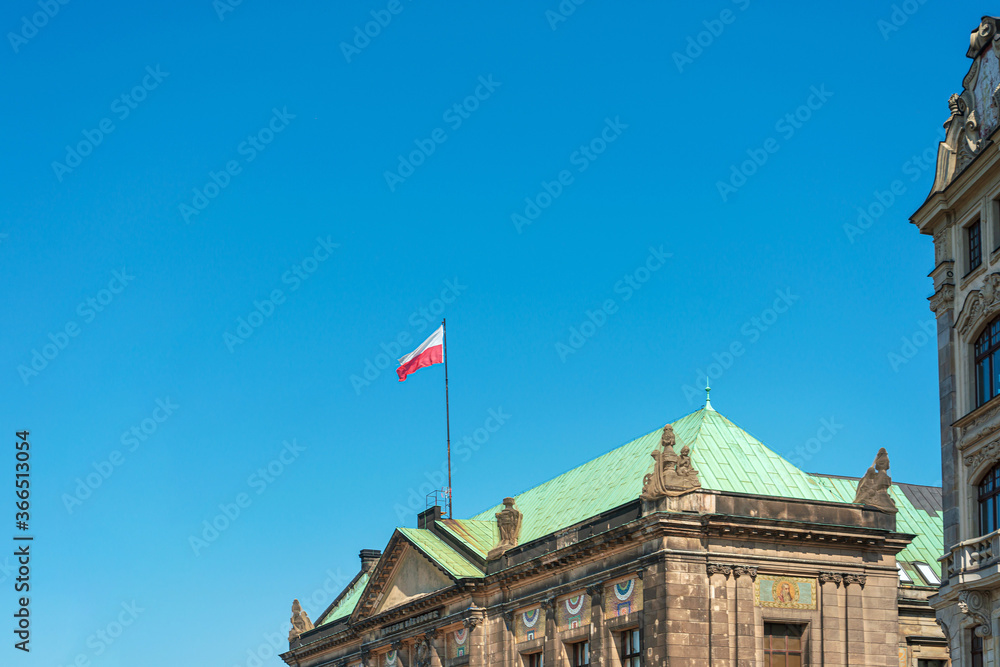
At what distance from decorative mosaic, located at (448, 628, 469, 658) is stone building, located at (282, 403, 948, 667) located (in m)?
0.10

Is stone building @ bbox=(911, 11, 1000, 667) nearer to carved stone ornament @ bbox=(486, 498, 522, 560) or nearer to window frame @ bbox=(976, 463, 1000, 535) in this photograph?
window frame @ bbox=(976, 463, 1000, 535)

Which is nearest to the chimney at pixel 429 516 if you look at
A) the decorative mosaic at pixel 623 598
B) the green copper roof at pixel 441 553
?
the green copper roof at pixel 441 553

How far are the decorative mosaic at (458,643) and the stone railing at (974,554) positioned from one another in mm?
33070

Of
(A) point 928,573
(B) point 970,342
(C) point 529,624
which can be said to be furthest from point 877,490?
(B) point 970,342

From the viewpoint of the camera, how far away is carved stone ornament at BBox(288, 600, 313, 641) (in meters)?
92.1

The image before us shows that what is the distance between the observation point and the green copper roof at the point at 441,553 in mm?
68062

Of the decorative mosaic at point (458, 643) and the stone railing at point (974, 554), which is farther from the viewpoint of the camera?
the decorative mosaic at point (458, 643)

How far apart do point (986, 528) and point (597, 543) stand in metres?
22.7

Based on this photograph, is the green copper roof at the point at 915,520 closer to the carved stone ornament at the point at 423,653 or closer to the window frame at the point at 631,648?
the window frame at the point at 631,648

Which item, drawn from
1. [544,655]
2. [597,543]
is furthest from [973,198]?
[544,655]

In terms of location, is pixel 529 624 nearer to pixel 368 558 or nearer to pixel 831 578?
pixel 831 578

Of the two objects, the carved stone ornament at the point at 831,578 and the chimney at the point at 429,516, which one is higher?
the chimney at the point at 429,516

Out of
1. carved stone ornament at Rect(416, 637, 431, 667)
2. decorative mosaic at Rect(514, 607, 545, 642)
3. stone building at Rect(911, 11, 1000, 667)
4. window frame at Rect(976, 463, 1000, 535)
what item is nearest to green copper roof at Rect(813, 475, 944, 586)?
decorative mosaic at Rect(514, 607, 545, 642)

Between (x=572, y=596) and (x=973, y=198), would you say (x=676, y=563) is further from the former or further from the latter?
(x=973, y=198)
